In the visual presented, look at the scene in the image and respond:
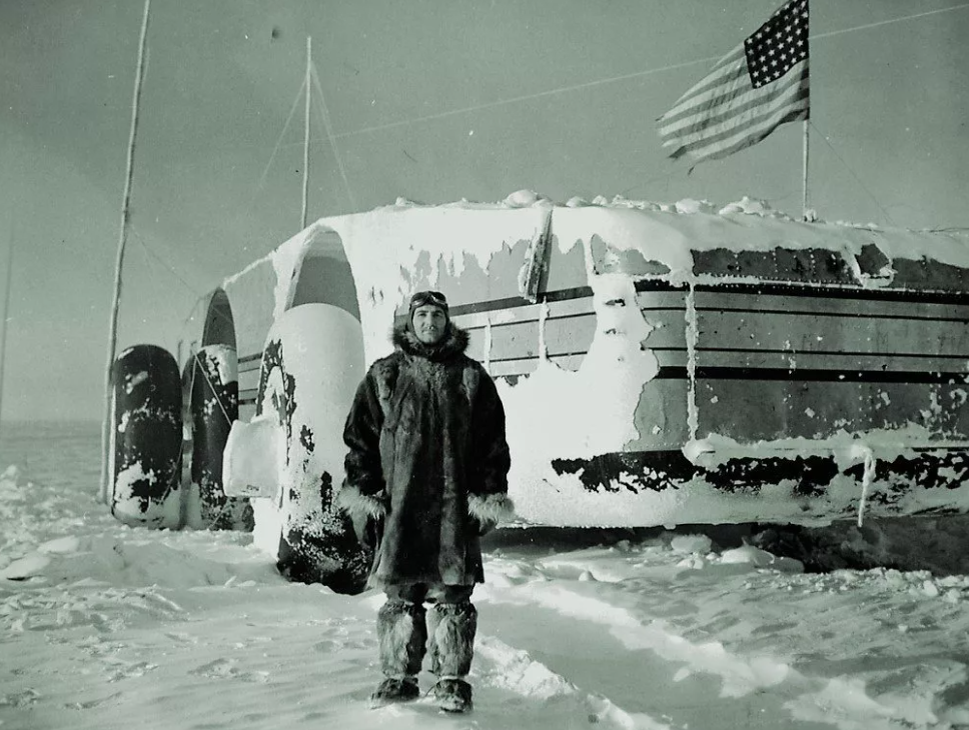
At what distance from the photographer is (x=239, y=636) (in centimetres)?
426

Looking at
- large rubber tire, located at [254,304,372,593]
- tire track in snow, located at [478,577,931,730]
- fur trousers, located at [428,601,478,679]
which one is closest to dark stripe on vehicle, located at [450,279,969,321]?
large rubber tire, located at [254,304,372,593]

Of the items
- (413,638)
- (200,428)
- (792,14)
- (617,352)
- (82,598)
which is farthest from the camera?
(200,428)

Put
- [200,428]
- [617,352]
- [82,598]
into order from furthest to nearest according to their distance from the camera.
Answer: [200,428] → [617,352] → [82,598]

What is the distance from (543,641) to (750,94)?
15.9 ft

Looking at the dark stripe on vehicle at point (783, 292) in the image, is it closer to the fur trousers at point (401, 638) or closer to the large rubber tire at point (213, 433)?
the fur trousers at point (401, 638)

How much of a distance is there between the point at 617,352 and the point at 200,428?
5754 mm

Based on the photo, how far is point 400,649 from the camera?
128 inches

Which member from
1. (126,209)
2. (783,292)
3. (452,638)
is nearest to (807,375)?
(783,292)

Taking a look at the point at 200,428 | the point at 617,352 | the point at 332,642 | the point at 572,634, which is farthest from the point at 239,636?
the point at 200,428

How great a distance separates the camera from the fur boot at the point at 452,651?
10.1 ft

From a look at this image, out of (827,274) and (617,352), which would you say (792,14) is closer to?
(827,274)

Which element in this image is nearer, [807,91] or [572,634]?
[572,634]

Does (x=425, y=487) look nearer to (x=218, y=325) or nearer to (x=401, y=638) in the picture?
(x=401, y=638)

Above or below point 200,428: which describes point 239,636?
below
